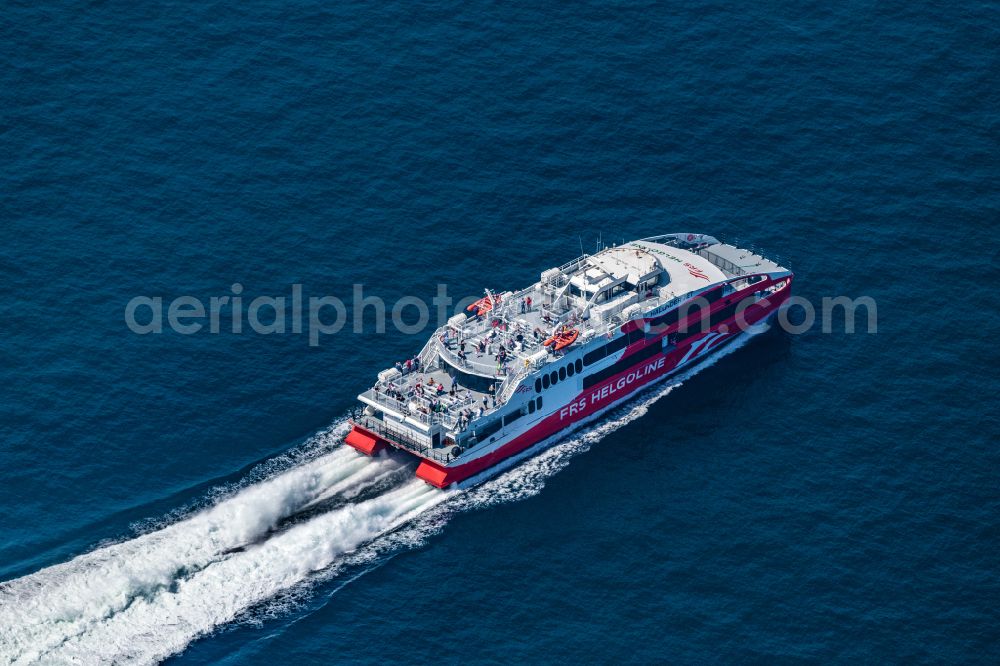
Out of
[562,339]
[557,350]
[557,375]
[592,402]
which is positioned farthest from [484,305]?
[592,402]

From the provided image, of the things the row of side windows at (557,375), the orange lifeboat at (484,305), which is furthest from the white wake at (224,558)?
the orange lifeboat at (484,305)

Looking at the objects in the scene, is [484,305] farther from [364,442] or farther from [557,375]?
[364,442]

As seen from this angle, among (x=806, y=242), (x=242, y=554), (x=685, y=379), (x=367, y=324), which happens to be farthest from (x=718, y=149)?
(x=242, y=554)

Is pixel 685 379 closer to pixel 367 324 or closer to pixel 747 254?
pixel 747 254

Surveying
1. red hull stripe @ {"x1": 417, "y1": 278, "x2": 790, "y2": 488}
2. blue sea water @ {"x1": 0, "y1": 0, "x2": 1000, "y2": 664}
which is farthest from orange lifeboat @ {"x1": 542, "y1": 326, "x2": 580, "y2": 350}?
blue sea water @ {"x1": 0, "y1": 0, "x2": 1000, "y2": 664}

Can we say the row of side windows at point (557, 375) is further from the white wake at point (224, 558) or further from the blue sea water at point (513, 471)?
the white wake at point (224, 558)

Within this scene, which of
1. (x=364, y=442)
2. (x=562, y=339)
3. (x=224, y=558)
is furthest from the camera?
(x=562, y=339)

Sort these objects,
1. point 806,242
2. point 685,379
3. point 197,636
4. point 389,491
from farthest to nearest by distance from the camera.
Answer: point 806,242, point 685,379, point 389,491, point 197,636
